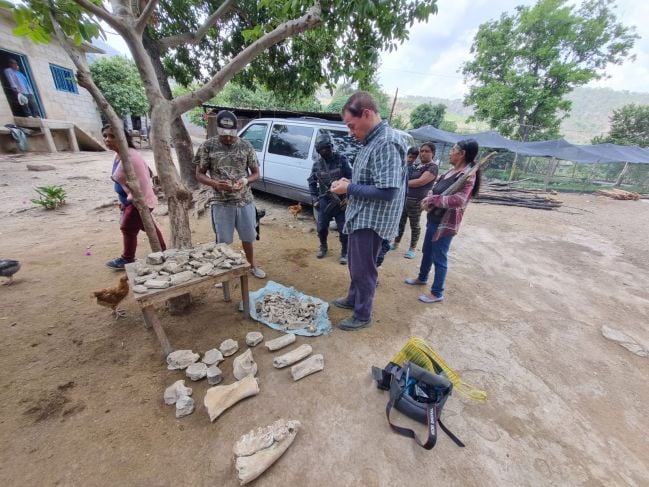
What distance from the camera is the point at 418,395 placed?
179 cm

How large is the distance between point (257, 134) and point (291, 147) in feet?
3.79

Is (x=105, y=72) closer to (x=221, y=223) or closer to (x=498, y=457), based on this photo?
(x=221, y=223)

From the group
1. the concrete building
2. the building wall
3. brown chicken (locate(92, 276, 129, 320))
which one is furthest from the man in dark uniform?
the building wall

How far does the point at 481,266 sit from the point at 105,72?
674 inches

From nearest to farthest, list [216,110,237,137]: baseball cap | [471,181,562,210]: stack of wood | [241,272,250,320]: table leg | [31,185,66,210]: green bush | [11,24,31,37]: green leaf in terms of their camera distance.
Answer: [11,24,31,37]: green leaf
[241,272,250,320]: table leg
[216,110,237,137]: baseball cap
[31,185,66,210]: green bush
[471,181,562,210]: stack of wood

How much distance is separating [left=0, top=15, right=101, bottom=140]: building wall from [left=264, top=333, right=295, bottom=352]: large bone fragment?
11.5m

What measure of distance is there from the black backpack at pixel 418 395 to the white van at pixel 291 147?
10.5ft

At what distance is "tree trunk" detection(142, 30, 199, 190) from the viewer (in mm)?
4824

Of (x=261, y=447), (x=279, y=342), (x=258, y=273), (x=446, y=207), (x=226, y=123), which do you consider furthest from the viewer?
(x=258, y=273)

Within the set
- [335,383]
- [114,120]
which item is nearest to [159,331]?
[335,383]

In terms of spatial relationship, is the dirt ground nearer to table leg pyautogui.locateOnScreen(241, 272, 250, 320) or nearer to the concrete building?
table leg pyautogui.locateOnScreen(241, 272, 250, 320)

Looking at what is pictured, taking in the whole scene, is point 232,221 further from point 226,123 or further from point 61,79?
point 61,79

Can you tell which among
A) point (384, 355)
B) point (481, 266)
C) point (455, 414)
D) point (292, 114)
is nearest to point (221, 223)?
point (384, 355)

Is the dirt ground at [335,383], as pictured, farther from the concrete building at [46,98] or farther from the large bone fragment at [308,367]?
the concrete building at [46,98]
